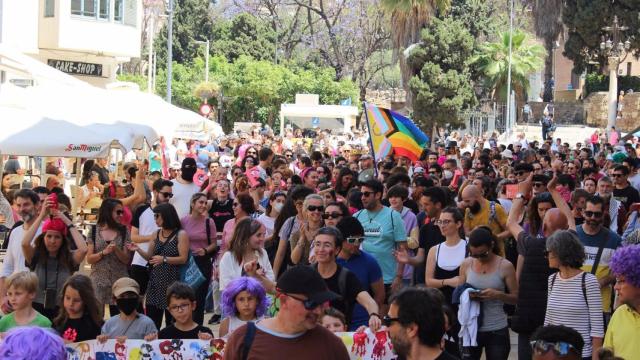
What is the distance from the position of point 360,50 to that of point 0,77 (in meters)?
37.5

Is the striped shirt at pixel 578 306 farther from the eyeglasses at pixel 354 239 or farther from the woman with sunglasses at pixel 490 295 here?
the eyeglasses at pixel 354 239

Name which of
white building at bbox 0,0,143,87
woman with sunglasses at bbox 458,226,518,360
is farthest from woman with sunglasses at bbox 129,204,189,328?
white building at bbox 0,0,143,87

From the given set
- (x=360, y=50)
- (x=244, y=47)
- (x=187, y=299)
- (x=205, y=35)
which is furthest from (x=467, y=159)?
(x=205, y=35)

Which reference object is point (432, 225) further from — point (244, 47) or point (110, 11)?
point (244, 47)

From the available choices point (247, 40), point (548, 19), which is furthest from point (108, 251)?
point (247, 40)

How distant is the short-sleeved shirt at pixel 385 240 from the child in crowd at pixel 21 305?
3.11m

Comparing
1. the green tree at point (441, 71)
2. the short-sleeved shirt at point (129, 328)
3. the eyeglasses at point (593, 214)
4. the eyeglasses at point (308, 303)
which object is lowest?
the short-sleeved shirt at point (129, 328)

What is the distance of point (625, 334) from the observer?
6207mm

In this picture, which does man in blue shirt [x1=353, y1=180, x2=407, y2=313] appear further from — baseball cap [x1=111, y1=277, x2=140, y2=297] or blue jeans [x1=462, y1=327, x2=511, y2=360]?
baseball cap [x1=111, y1=277, x2=140, y2=297]

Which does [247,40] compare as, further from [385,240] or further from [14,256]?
[14,256]

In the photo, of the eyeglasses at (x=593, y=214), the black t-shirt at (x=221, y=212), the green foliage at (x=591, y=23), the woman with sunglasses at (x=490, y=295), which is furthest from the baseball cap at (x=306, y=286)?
the green foliage at (x=591, y=23)

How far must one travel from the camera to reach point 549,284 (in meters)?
7.29

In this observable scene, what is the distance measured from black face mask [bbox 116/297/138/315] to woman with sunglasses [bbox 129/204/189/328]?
168 cm

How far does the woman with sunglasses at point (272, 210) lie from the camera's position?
11258 millimetres
